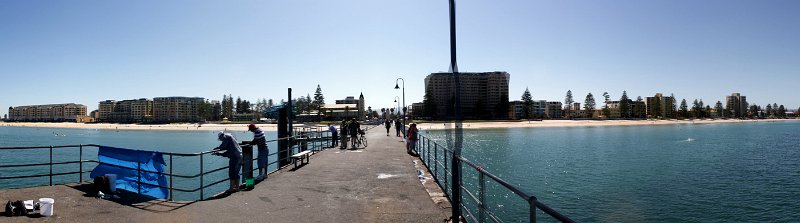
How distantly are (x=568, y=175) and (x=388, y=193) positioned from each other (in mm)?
17474

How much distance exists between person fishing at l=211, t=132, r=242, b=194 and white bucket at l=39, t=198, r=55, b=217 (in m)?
2.92

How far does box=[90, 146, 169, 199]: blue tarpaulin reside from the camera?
8.70 metres

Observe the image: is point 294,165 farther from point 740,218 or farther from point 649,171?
point 649,171

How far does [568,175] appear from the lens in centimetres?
2391

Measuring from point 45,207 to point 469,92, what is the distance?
6.60m

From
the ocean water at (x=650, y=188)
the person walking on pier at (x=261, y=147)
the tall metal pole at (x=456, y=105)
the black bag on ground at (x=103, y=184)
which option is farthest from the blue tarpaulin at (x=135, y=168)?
the ocean water at (x=650, y=188)

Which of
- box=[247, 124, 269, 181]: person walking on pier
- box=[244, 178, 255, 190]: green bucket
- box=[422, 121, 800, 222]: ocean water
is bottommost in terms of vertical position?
box=[422, 121, 800, 222]: ocean water

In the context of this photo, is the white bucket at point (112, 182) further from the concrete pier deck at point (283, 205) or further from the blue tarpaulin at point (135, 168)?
the concrete pier deck at point (283, 205)

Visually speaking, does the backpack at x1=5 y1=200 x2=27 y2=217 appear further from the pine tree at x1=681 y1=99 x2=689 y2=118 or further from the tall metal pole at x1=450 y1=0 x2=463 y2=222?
the pine tree at x1=681 y1=99 x2=689 y2=118

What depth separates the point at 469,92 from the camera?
15.3 ft

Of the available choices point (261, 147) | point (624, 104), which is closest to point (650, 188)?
point (261, 147)

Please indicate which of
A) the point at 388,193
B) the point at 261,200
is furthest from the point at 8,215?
the point at 388,193

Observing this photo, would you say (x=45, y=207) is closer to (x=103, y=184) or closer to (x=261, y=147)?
(x=103, y=184)

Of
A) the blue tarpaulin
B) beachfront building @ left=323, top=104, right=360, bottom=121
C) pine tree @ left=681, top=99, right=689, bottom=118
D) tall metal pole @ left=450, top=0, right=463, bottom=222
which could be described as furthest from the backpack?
pine tree @ left=681, top=99, right=689, bottom=118
